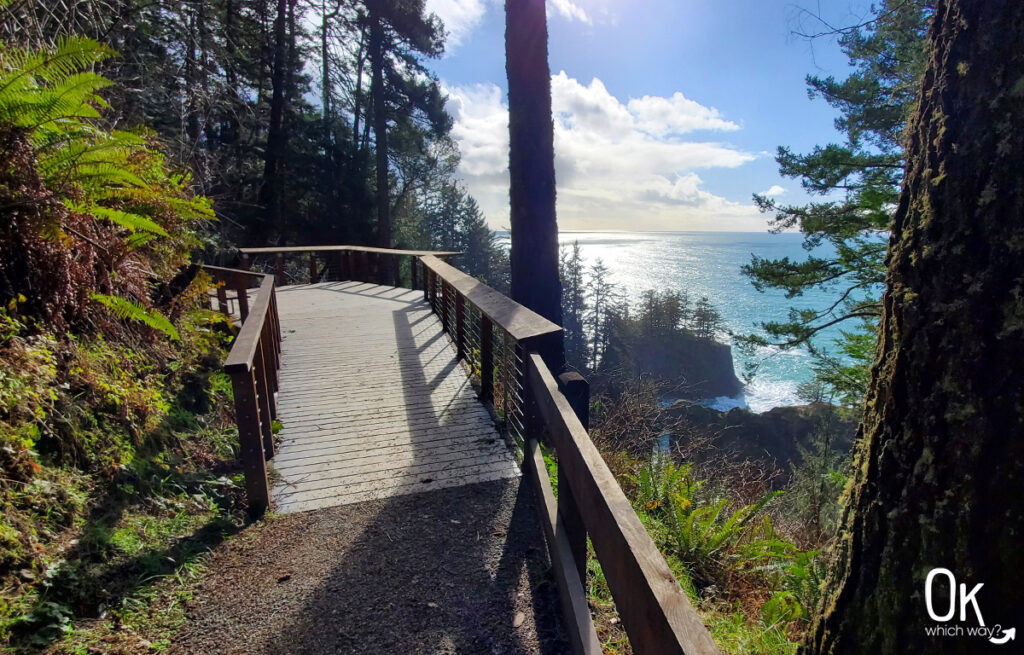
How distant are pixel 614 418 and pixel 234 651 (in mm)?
5285

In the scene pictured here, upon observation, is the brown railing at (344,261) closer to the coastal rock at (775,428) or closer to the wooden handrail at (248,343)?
the wooden handrail at (248,343)

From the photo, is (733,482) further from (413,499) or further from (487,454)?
(413,499)

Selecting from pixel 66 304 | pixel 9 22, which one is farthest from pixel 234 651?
pixel 9 22

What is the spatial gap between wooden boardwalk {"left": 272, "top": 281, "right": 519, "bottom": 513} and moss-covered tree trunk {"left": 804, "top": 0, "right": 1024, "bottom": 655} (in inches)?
98.5

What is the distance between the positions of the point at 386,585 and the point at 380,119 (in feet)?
62.0

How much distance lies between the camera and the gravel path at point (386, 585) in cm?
200

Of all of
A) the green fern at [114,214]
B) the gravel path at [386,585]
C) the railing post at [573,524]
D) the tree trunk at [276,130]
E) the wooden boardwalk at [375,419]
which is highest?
the tree trunk at [276,130]

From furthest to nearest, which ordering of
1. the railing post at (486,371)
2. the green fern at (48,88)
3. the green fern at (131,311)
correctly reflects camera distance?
the railing post at (486,371), the green fern at (131,311), the green fern at (48,88)

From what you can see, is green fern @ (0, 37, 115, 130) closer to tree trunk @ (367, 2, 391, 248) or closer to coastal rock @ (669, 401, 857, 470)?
tree trunk @ (367, 2, 391, 248)

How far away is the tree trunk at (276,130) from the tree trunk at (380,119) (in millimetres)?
2938

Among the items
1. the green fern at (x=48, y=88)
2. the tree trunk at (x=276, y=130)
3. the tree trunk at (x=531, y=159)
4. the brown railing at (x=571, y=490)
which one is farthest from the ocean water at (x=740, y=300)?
the tree trunk at (x=276, y=130)

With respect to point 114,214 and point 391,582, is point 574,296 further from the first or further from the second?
point 391,582

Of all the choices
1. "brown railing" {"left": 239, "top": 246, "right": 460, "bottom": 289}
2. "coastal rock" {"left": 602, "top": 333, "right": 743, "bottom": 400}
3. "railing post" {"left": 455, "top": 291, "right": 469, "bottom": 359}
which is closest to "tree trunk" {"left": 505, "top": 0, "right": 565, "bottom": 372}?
"railing post" {"left": 455, "top": 291, "right": 469, "bottom": 359}

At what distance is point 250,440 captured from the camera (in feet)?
8.98
